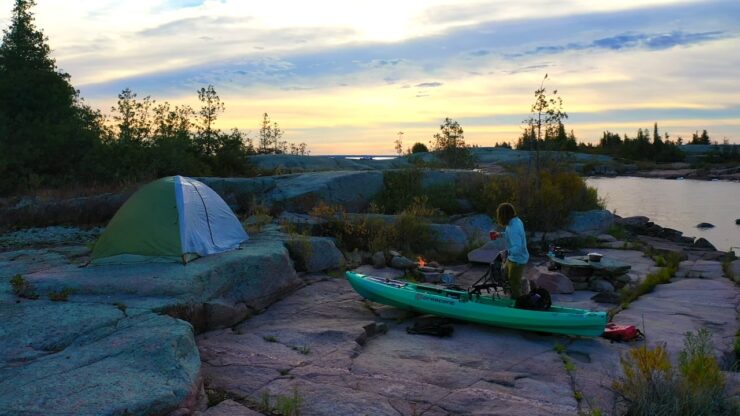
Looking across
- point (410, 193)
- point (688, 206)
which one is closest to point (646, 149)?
point (688, 206)

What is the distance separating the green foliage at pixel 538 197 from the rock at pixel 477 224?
43cm

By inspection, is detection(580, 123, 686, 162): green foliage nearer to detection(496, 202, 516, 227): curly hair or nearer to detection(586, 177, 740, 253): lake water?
detection(586, 177, 740, 253): lake water

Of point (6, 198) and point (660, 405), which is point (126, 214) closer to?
point (660, 405)

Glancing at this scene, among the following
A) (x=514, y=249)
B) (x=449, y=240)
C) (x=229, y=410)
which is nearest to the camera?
(x=229, y=410)

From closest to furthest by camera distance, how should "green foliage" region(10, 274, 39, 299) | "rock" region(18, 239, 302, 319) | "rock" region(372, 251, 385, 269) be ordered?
"green foliage" region(10, 274, 39, 299), "rock" region(18, 239, 302, 319), "rock" region(372, 251, 385, 269)

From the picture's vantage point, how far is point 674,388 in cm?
585

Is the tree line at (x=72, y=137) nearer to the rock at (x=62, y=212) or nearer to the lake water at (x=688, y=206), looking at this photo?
the rock at (x=62, y=212)

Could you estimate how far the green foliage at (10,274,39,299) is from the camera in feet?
27.5

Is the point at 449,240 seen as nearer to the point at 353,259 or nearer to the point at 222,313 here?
the point at 353,259

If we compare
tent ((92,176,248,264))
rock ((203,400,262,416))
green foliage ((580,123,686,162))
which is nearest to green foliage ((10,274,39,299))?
tent ((92,176,248,264))

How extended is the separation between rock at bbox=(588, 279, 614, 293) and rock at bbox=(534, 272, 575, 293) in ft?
1.41

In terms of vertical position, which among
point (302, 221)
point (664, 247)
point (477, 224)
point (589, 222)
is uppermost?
point (302, 221)

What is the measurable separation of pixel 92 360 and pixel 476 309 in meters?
5.18

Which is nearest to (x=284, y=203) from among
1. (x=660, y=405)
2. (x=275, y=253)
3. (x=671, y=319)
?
(x=275, y=253)
